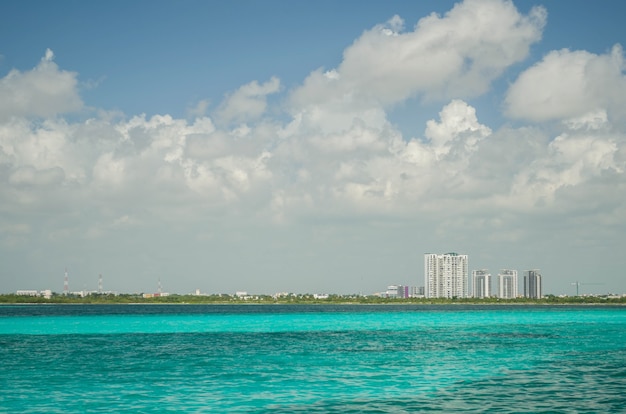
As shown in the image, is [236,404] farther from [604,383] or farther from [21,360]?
[21,360]

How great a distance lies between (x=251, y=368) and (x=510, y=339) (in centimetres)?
3836

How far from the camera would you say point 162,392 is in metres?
35.8

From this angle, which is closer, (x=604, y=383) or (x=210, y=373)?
(x=604, y=383)

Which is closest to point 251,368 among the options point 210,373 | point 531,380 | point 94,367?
point 210,373

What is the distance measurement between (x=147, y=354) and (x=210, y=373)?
1632 centimetres

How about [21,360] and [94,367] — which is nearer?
[94,367]

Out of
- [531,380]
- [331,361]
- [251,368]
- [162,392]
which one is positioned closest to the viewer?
[162,392]

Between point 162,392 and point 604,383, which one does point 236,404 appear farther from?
point 604,383

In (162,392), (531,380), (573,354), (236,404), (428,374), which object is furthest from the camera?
(573,354)

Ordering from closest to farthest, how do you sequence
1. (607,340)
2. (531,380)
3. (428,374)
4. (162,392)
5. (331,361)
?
(162,392) < (531,380) < (428,374) < (331,361) < (607,340)

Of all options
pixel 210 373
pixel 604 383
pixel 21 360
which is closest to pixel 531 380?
pixel 604 383

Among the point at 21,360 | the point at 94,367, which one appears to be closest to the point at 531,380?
the point at 94,367

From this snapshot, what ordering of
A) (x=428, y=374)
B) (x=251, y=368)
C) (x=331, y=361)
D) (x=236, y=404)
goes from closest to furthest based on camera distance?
(x=236, y=404) < (x=428, y=374) < (x=251, y=368) < (x=331, y=361)

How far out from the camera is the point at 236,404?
105 ft
